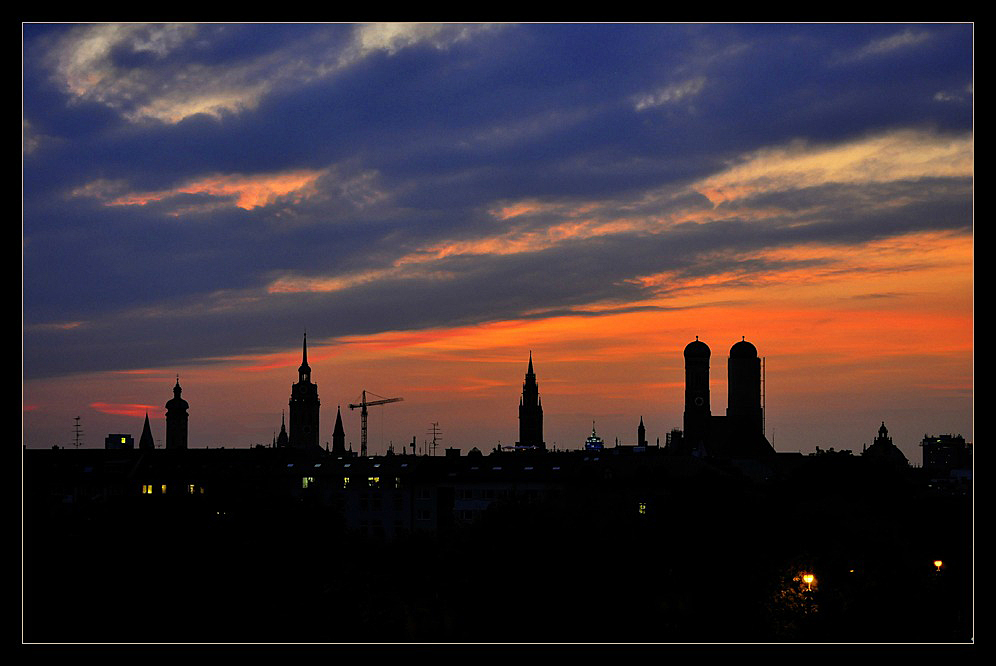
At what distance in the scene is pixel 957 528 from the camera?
59.9m

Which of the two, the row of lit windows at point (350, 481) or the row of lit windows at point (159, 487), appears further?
the row of lit windows at point (159, 487)

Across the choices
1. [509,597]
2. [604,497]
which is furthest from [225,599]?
[604,497]

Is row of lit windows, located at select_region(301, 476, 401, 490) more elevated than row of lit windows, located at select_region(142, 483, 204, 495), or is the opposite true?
row of lit windows, located at select_region(301, 476, 401, 490)

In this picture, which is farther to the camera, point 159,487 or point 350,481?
point 159,487

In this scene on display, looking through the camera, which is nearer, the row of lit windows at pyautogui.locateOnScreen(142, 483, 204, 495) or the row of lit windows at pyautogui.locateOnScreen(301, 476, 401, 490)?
the row of lit windows at pyautogui.locateOnScreen(301, 476, 401, 490)

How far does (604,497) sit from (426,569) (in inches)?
1354

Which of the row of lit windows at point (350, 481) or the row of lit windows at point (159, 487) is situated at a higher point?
the row of lit windows at point (350, 481)

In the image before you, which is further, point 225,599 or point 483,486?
point 483,486

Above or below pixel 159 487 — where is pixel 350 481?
above

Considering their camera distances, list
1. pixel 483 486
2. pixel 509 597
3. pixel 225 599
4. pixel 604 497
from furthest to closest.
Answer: pixel 483 486, pixel 604 497, pixel 509 597, pixel 225 599
